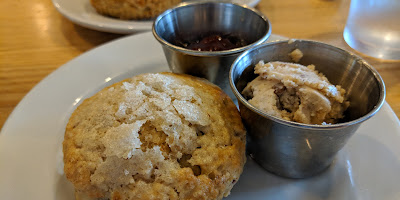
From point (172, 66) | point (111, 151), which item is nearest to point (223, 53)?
point (172, 66)

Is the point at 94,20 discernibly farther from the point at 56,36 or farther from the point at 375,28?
the point at 375,28

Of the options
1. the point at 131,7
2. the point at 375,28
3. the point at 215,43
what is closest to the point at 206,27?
the point at 215,43

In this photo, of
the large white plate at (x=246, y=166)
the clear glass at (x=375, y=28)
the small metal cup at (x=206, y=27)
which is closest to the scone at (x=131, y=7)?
the small metal cup at (x=206, y=27)

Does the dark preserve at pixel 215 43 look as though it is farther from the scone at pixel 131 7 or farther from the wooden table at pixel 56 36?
the wooden table at pixel 56 36

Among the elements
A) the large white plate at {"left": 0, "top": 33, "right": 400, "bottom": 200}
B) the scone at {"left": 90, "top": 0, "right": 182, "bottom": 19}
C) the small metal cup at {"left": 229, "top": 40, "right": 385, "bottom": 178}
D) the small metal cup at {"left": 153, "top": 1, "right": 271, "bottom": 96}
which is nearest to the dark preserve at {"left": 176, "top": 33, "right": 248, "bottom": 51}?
the small metal cup at {"left": 153, "top": 1, "right": 271, "bottom": 96}

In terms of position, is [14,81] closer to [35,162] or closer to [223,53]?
[35,162]
